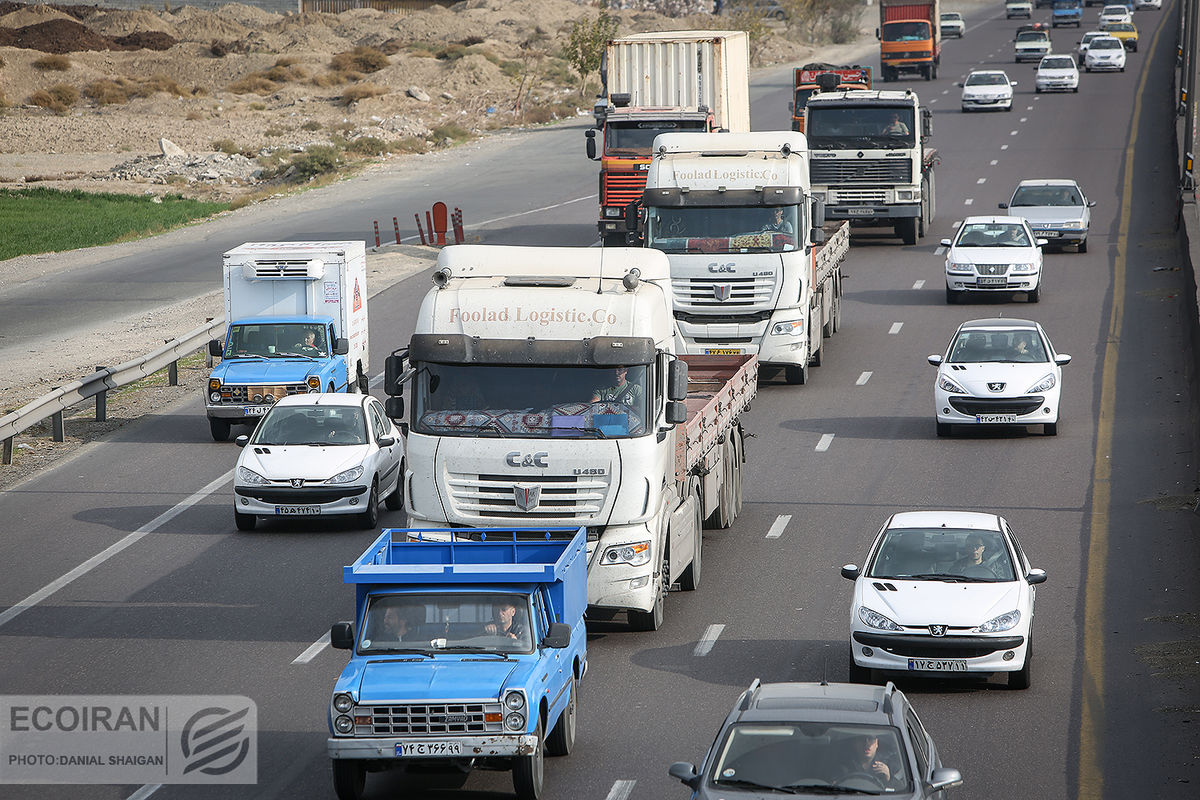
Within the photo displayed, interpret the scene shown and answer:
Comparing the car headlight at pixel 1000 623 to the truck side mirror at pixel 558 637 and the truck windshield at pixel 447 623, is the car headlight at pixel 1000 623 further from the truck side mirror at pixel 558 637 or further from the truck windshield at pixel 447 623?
the truck windshield at pixel 447 623

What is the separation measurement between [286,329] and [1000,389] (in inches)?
457

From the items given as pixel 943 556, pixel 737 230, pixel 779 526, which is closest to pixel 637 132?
pixel 737 230

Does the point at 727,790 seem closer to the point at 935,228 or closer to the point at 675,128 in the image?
the point at 675,128

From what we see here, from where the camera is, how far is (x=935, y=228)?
44719 mm

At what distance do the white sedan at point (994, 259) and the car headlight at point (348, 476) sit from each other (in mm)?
17387

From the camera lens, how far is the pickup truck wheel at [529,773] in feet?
37.4

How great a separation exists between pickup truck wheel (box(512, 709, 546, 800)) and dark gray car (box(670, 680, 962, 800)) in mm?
1775

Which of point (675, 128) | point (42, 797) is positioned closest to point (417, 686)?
point (42, 797)

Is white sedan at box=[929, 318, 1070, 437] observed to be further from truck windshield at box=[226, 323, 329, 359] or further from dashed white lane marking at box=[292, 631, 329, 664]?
dashed white lane marking at box=[292, 631, 329, 664]

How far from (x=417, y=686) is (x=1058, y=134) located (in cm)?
5372

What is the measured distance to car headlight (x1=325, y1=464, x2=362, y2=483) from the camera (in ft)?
68.0

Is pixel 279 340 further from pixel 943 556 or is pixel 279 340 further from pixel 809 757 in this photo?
pixel 809 757

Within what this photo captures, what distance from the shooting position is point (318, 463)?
68.5 ft

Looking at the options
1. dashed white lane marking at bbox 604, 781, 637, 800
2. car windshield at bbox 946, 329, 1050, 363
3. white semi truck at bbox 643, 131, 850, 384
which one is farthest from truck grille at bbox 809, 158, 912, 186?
dashed white lane marking at bbox 604, 781, 637, 800
